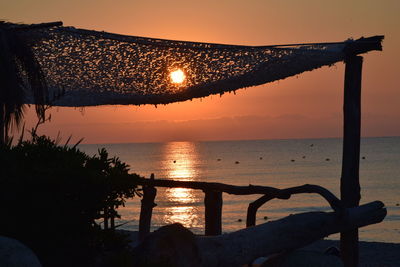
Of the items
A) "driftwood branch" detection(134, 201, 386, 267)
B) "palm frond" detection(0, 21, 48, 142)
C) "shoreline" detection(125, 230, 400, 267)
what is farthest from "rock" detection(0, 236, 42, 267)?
"shoreline" detection(125, 230, 400, 267)

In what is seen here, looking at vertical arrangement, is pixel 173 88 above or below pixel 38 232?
above

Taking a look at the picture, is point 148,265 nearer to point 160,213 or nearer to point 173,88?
point 173,88

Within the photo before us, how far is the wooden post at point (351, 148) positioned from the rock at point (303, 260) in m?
0.32

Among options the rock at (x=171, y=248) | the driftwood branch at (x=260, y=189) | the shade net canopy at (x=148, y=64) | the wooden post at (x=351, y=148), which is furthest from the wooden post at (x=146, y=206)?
the rock at (x=171, y=248)

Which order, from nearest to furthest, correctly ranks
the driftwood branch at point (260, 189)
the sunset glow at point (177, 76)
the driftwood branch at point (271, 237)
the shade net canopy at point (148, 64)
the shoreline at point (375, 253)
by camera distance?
the driftwood branch at point (271, 237)
the driftwood branch at point (260, 189)
the shade net canopy at point (148, 64)
the sunset glow at point (177, 76)
the shoreline at point (375, 253)

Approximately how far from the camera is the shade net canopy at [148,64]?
22.4 feet

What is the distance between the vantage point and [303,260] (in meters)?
6.73

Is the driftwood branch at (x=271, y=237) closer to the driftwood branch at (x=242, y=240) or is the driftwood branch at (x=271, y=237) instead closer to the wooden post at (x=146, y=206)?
the driftwood branch at (x=242, y=240)

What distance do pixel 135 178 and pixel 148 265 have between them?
2.61 ft

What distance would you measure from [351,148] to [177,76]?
230 centimetres

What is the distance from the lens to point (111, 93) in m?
8.62

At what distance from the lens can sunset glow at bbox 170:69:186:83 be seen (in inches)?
308

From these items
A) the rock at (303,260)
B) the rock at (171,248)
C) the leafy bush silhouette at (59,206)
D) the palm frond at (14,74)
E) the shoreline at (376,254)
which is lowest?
the shoreline at (376,254)

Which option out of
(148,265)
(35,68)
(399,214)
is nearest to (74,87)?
(35,68)
